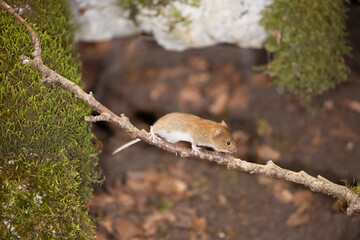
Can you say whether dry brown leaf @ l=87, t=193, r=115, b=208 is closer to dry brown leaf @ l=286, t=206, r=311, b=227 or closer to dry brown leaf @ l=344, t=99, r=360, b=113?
dry brown leaf @ l=286, t=206, r=311, b=227

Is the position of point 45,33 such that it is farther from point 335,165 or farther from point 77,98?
point 335,165

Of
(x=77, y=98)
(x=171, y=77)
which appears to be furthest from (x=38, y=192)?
(x=171, y=77)

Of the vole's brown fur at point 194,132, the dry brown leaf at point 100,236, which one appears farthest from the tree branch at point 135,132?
the dry brown leaf at point 100,236

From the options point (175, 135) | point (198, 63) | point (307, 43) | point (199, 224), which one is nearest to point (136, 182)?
point (199, 224)

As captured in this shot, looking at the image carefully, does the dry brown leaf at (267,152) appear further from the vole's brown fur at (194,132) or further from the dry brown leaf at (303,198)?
the vole's brown fur at (194,132)

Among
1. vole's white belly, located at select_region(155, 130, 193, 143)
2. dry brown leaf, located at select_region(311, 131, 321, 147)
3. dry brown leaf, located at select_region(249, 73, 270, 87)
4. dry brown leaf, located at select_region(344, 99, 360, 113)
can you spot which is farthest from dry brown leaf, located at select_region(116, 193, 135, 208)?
dry brown leaf, located at select_region(344, 99, 360, 113)
